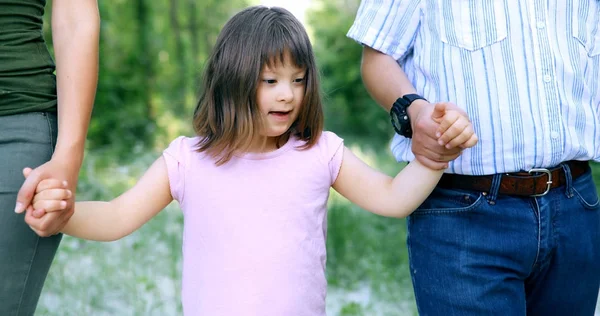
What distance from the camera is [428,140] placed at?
1858 mm

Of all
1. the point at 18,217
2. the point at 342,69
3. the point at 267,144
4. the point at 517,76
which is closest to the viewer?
the point at 18,217

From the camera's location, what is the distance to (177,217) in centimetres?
600

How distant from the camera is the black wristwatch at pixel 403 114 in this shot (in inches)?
75.8

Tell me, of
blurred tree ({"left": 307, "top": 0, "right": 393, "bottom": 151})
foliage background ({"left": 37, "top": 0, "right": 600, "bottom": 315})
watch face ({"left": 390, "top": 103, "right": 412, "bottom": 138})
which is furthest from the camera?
blurred tree ({"left": 307, "top": 0, "right": 393, "bottom": 151})

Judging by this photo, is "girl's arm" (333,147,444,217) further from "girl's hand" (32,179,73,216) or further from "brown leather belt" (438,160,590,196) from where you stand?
"girl's hand" (32,179,73,216)

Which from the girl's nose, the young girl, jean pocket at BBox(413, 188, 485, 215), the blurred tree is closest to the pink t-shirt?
the young girl

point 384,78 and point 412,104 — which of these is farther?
point 384,78

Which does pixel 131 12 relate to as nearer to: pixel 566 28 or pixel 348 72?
pixel 348 72

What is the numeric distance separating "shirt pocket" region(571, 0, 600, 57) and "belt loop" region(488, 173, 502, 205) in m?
0.38

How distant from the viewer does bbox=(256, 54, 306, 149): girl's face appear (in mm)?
1941

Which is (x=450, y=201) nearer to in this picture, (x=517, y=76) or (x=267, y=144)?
(x=517, y=76)

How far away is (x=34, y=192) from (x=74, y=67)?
308mm

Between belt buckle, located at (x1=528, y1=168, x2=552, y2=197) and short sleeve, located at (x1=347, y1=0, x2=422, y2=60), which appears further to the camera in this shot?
short sleeve, located at (x1=347, y1=0, x2=422, y2=60)

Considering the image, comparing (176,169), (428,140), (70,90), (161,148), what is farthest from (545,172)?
(161,148)
